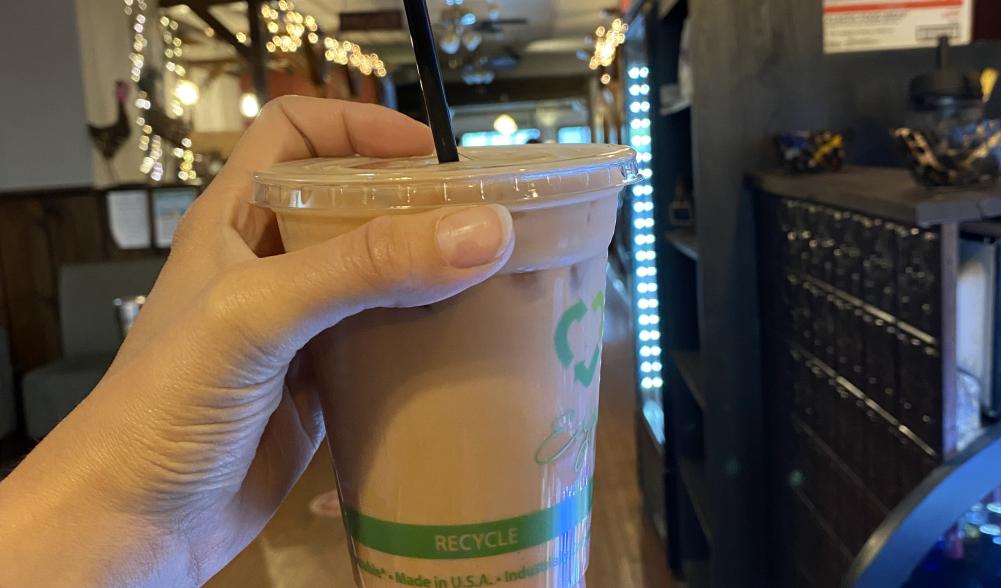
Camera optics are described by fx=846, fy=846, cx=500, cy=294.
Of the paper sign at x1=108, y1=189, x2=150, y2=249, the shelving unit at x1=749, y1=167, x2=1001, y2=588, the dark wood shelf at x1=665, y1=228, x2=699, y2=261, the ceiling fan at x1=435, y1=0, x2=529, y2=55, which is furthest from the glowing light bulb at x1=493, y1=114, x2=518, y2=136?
the shelving unit at x1=749, y1=167, x2=1001, y2=588

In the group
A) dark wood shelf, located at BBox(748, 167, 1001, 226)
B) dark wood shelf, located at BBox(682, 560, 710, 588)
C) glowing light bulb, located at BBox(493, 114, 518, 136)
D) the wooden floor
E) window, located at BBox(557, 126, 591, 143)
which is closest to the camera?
dark wood shelf, located at BBox(748, 167, 1001, 226)

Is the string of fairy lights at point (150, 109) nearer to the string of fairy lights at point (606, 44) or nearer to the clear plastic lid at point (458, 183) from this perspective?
the string of fairy lights at point (606, 44)

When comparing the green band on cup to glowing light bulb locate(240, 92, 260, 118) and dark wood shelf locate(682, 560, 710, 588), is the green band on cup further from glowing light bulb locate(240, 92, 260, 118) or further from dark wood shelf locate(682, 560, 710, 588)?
glowing light bulb locate(240, 92, 260, 118)

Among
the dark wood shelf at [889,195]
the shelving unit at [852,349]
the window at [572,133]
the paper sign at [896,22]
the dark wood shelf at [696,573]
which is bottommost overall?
the dark wood shelf at [696,573]

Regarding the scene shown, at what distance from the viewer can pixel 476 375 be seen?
0.66 m

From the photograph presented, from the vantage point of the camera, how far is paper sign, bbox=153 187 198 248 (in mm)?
5703

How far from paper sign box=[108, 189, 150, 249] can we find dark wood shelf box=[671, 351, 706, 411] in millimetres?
4101

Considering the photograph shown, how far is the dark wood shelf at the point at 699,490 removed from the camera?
2.54 metres

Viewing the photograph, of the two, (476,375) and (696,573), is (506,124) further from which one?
(476,375)

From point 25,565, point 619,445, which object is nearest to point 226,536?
point 25,565

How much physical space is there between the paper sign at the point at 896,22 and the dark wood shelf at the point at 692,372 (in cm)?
102

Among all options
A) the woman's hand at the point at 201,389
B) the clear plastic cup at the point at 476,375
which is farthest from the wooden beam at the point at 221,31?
the clear plastic cup at the point at 476,375

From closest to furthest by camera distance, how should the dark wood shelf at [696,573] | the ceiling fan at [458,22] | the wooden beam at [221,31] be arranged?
the dark wood shelf at [696,573] < the wooden beam at [221,31] < the ceiling fan at [458,22]

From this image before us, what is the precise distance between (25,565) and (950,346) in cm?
127
